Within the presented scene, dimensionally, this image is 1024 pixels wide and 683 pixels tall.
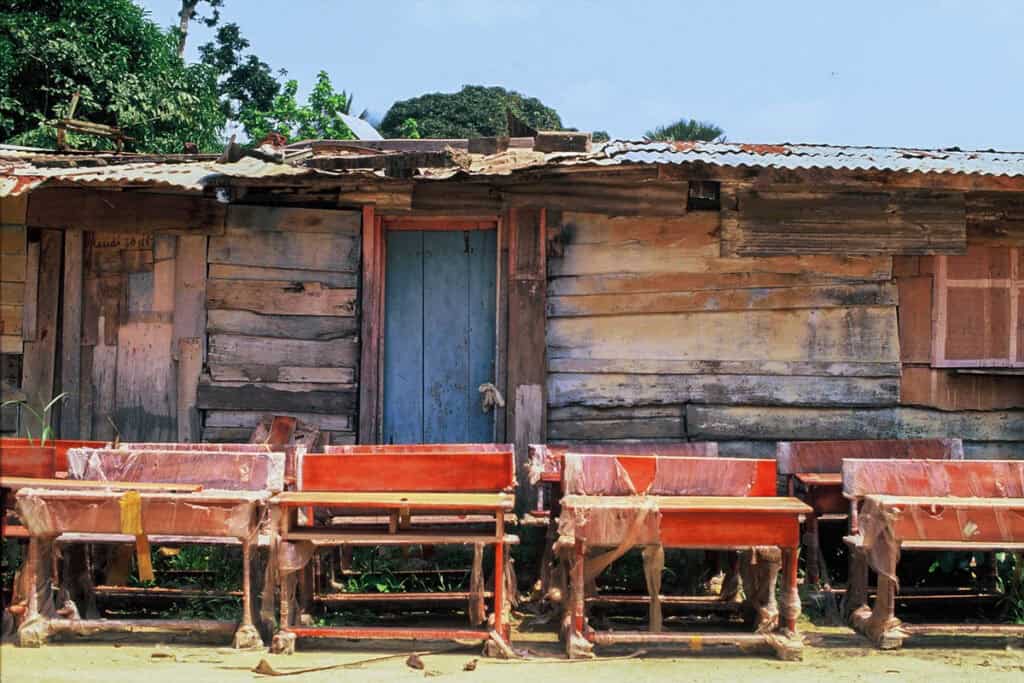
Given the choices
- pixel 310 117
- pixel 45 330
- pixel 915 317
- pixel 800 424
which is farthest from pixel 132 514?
pixel 310 117

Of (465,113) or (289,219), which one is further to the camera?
(465,113)

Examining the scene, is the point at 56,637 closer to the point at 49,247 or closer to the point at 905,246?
the point at 49,247

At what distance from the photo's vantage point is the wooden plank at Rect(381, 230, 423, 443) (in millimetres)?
8297

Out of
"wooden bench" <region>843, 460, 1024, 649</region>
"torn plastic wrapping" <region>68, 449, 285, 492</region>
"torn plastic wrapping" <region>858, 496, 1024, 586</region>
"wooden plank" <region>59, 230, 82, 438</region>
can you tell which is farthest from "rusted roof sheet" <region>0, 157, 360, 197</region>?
"torn plastic wrapping" <region>858, 496, 1024, 586</region>

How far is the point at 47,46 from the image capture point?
603 inches

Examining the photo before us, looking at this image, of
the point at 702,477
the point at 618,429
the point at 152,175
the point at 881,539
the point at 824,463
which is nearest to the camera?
the point at 881,539

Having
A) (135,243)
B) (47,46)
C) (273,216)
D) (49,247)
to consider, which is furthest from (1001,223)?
(47,46)

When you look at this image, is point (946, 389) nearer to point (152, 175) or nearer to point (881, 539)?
point (881, 539)

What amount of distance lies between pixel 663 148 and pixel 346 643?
15.0ft

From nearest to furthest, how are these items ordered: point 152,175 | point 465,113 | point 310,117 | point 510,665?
1. point 510,665
2. point 152,175
3. point 310,117
4. point 465,113

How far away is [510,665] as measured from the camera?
18.2 ft

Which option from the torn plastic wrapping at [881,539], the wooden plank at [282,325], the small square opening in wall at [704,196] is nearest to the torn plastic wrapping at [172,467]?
the wooden plank at [282,325]

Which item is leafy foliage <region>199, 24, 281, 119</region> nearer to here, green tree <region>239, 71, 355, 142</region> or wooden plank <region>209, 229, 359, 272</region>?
green tree <region>239, 71, 355, 142</region>

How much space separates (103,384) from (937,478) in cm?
596
